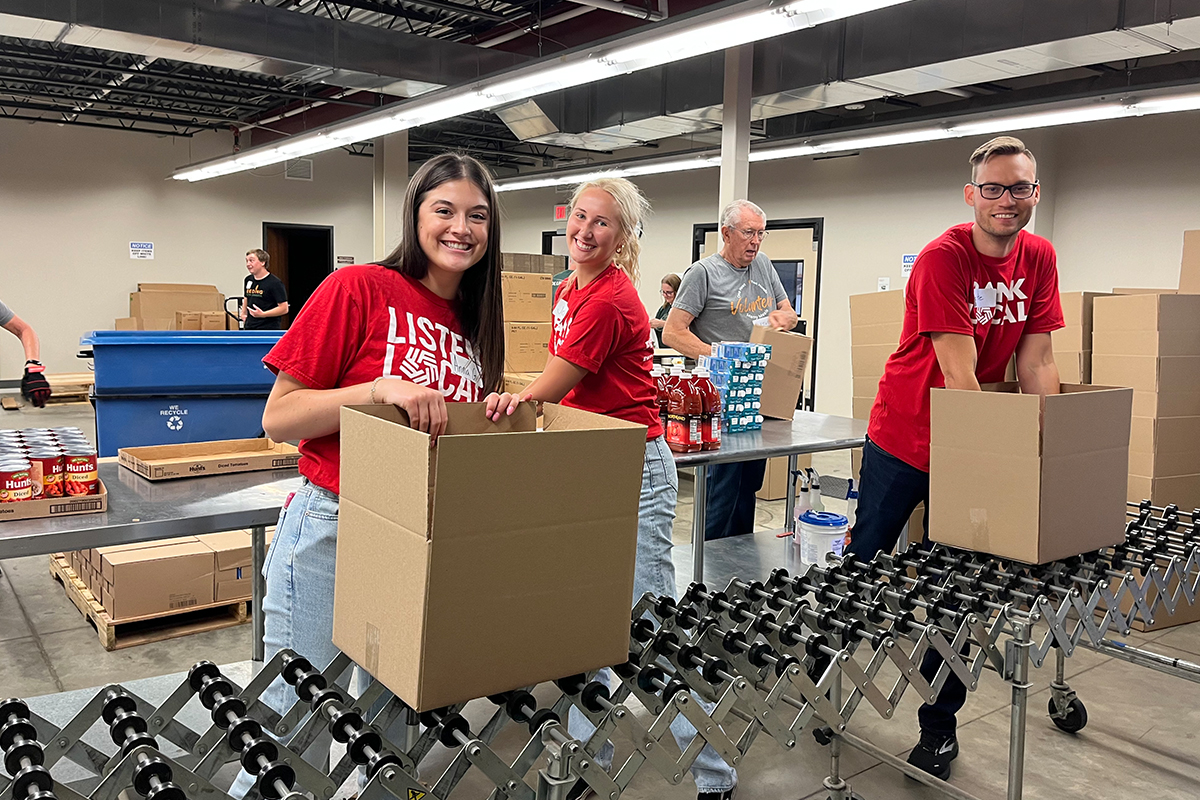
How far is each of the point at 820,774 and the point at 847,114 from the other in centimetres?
726

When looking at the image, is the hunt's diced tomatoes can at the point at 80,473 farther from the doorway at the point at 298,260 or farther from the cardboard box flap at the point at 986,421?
the doorway at the point at 298,260

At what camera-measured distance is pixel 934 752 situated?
94.9 inches

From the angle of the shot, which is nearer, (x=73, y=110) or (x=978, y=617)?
(x=978, y=617)

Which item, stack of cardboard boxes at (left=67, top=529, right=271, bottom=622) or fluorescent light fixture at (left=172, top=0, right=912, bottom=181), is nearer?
stack of cardboard boxes at (left=67, top=529, right=271, bottom=622)

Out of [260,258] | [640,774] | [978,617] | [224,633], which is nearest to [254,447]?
[224,633]

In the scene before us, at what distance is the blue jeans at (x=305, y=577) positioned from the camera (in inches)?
58.6

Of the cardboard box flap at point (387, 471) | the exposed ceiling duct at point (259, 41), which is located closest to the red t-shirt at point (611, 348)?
the cardboard box flap at point (387, 471)

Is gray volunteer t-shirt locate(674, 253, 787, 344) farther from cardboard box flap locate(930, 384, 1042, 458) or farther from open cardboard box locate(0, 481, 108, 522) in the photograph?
open cardboard box locate(0, 481, 108, 522)

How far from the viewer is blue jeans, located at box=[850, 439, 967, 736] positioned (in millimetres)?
2305

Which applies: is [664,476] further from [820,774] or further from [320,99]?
[320,99]

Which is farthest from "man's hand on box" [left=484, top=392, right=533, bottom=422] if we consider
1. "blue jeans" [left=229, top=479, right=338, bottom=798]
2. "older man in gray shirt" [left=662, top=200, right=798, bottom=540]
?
"older man in gray shirt" [left=662, top=200, right=798, bottom=540]

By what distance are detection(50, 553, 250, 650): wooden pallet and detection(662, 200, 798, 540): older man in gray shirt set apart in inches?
82.3

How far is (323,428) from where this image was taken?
143cm

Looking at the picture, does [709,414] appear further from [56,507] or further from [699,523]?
[56,507]
